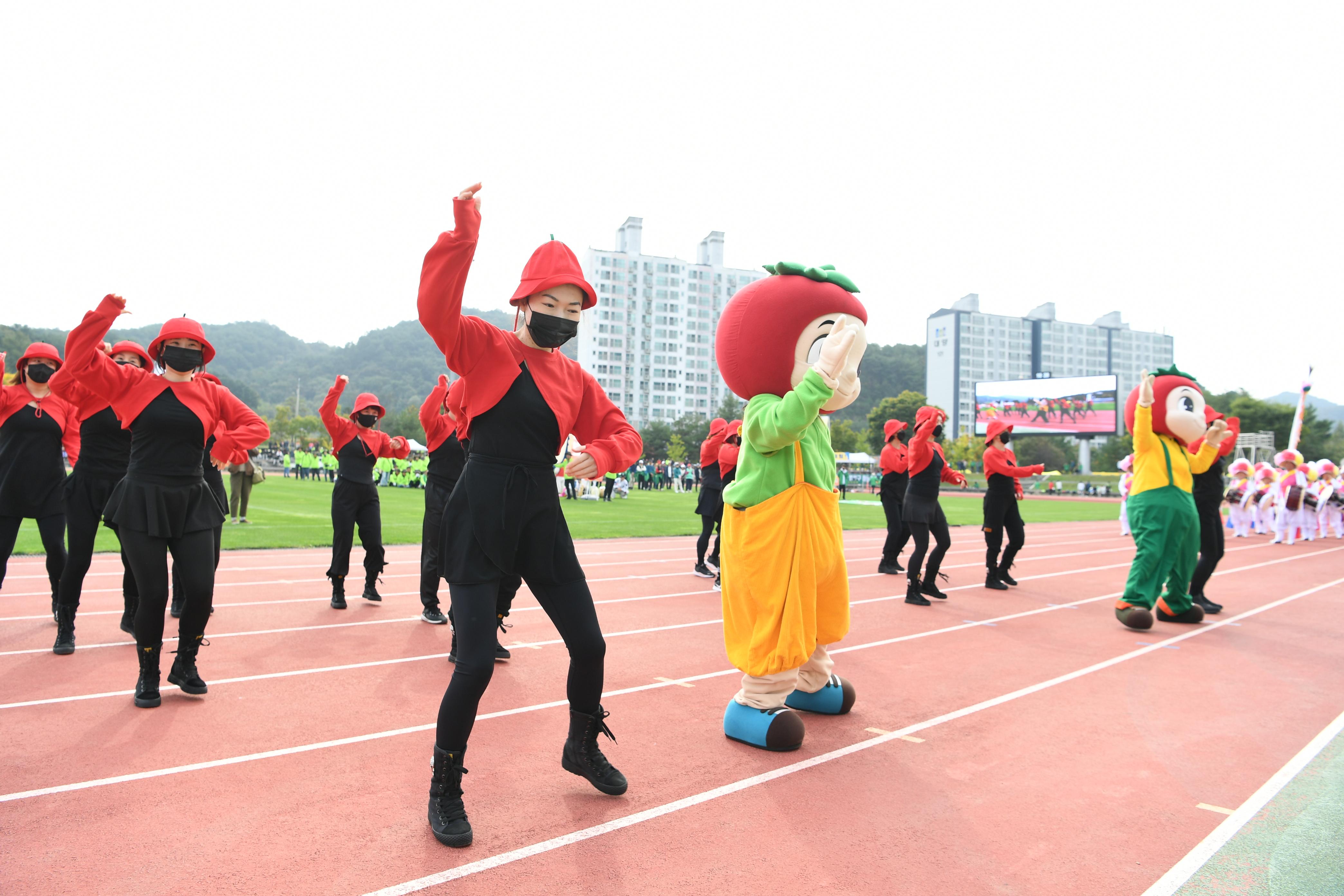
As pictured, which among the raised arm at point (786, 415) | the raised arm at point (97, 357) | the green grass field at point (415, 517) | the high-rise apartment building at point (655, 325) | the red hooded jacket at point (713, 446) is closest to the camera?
the raised arm at point (786, 415)

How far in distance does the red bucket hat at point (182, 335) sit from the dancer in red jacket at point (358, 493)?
278 cm

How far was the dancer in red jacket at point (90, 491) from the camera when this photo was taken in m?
6.04

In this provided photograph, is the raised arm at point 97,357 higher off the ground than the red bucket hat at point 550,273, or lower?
lower

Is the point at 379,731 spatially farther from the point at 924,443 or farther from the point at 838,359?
the point at 924,443

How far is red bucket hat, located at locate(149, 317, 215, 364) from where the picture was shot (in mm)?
4953

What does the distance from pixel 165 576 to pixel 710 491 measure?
7018 mm

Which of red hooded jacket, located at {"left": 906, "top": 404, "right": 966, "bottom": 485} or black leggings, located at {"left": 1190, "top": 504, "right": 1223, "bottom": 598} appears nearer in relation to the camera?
black leggings, located at {"left": 1190, "top": 504, "right": 1223, "bottom": 598}

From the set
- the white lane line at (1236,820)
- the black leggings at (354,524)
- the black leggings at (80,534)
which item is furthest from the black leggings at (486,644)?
the black leggings at (354,524)

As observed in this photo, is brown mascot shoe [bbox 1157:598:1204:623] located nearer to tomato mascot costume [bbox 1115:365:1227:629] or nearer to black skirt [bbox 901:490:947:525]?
tomato mascot costume [bbox 1115:365:1227:629]

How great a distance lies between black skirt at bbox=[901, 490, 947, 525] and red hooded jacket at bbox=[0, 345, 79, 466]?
8.11 metres

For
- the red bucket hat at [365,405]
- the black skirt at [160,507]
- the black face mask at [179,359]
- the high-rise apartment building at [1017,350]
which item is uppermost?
the high-rise apartment building at [1017,350]

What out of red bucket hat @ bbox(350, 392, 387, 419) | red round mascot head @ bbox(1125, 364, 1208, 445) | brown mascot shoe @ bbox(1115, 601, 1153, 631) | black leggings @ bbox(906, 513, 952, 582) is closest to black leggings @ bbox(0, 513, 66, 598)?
red bucket hat @ bbox(350, 392, 387, 419)

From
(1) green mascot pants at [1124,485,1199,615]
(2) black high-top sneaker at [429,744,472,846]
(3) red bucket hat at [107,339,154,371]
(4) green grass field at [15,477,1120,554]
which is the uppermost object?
(3) red bucket hat at [107,339,154,371]

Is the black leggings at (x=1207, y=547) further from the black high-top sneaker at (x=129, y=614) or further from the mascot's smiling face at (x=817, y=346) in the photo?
the black high-top sneaker at (x=129, y=614)
